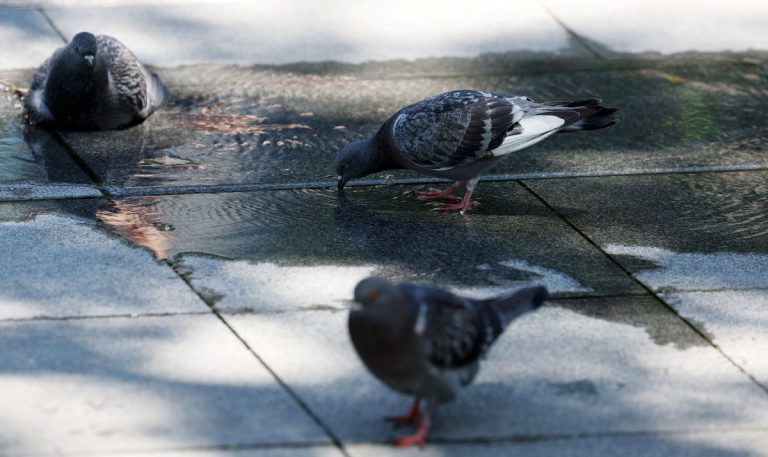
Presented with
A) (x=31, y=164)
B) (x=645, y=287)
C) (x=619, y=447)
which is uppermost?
(x=31, y=164)

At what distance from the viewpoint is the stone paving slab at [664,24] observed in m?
10.1

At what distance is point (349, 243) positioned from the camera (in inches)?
253

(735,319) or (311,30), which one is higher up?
(311,30)

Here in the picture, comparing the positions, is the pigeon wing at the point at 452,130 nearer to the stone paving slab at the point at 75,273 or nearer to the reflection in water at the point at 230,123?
the reflection in water at the point at 230,123

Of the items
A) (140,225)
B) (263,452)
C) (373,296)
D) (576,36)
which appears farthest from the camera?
(576,36)

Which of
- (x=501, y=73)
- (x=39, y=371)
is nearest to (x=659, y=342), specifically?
(x=39, y=371)

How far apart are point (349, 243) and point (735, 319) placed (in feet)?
6.50

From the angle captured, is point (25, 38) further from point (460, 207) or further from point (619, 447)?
point (619, 447)

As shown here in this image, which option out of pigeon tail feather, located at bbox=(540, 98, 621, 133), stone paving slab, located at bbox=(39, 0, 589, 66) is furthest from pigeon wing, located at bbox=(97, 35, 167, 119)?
pigeon tail feather, located at bbox=(540, 98, 621, 133)

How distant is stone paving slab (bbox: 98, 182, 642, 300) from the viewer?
593 centimetres

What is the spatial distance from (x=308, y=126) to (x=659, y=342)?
3.58 meters

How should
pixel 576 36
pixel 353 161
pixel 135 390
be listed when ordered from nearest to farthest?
1. pixel 135 390
2. pixel 353 161
3. pixel 576 36

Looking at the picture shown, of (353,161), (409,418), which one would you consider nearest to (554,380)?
(409,418)

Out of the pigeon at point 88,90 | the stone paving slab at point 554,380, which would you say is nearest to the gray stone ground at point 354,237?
the stone paving slab at point 554,380
